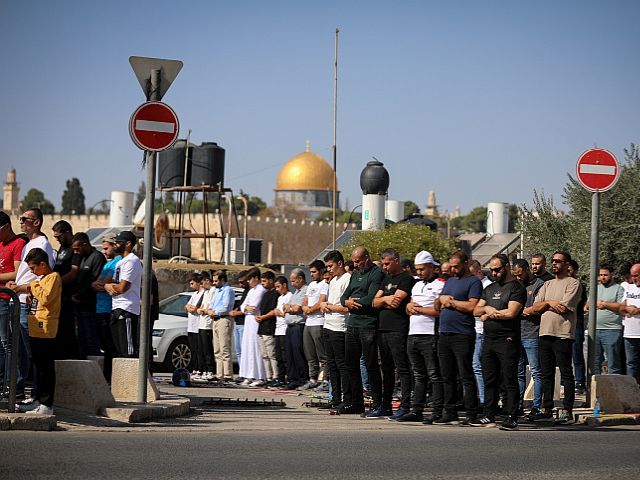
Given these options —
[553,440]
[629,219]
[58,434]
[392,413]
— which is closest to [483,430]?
[553,440]

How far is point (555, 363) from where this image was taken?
13672 millimetres

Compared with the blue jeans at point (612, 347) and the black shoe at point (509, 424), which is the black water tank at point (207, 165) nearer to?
the blue jeans at point (612, 347)

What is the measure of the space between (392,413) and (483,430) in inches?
82.3

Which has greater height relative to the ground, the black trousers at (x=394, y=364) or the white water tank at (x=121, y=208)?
the white water tank at (x=121, y=208)

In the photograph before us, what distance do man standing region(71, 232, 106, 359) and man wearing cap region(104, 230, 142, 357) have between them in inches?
9.3

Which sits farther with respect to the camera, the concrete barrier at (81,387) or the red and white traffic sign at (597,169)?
the red and white traffic sign at (597,169)

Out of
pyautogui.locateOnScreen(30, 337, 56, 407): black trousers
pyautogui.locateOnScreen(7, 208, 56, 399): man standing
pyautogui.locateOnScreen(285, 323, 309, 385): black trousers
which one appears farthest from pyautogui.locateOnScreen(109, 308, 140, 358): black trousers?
pyautogui.locateOnScreen(285, 323, 309, 385): black trousers

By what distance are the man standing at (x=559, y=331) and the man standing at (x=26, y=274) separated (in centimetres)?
567

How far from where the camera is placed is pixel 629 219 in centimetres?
2633

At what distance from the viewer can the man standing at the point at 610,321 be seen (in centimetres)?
1589

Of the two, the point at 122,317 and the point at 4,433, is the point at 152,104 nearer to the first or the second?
the point at 122,317

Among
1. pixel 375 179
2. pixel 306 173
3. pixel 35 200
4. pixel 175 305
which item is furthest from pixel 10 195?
pixel 175 305

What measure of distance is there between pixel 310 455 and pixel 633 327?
7.50 metres

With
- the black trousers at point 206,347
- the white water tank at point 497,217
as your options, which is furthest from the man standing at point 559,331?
the white water tank at point 497,217
